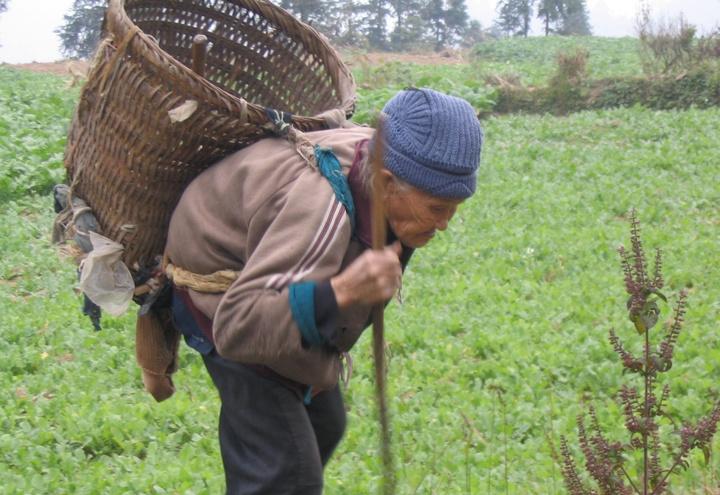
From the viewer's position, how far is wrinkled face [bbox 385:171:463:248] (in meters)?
2.33

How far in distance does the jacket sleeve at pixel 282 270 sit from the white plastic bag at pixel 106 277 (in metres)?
0.56

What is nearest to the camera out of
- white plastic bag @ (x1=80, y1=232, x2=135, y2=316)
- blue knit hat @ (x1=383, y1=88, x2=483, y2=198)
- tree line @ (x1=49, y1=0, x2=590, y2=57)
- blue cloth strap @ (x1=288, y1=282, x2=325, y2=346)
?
blue cloth strap @ (x1=288, y1=282, x2=325, y2=346)

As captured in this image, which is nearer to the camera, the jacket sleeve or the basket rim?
the jacket sleeve

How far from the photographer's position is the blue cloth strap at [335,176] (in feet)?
7.58

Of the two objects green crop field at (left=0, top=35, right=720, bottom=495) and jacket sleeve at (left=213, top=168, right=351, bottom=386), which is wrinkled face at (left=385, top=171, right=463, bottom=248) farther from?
green crop field at (left=0, top=35, right=720, bottom=495)

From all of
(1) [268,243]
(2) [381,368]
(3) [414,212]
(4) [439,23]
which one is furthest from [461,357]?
(4) [439,23]

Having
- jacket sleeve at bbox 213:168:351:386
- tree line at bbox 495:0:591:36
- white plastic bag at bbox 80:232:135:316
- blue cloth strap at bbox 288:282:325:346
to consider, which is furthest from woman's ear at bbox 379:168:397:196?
tree line at bbox 495:0:591:36

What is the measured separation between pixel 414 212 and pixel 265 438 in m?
0.71

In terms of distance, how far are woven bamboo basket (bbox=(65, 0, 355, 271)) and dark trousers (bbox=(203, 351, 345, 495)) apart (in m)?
0.50

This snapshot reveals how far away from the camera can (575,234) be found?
26.3 ft

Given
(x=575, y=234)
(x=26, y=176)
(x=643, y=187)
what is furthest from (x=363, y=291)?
(x=26, y=176)

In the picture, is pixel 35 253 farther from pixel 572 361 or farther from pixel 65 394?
pixel 572 361

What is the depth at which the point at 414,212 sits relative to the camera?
2.34m

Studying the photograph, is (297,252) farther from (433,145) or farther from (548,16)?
(548,16)
